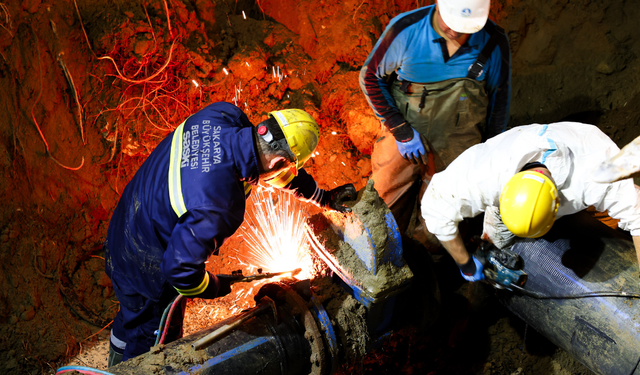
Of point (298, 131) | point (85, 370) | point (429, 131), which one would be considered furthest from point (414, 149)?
point (85, 370)

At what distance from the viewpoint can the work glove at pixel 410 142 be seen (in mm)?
3213

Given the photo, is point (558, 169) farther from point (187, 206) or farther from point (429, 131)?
point (187, 206)

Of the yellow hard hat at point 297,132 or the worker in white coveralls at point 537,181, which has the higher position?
the yellow hard hat at point 297,132

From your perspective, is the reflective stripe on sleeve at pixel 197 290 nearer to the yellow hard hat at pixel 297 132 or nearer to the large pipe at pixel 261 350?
the large pipe at pixel 261 350

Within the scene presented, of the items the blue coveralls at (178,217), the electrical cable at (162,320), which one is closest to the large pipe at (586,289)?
the blue coveralls at (178,217)

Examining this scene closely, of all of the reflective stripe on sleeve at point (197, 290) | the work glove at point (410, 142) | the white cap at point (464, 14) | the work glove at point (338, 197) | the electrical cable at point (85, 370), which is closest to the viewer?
the electrical cable at point (85, 370)

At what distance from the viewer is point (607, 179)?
6.00ft

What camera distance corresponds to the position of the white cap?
2621 mm

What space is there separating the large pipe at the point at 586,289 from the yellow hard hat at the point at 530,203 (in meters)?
0.56

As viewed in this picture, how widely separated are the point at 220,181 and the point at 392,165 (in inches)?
68.2

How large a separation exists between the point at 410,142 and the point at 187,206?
184 centimetres

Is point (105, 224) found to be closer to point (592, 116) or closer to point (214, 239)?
point (214, 239)

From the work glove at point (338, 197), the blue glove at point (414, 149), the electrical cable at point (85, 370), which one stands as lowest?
the electrical cable at point (85, 370)

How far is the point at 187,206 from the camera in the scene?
2.20 metres
